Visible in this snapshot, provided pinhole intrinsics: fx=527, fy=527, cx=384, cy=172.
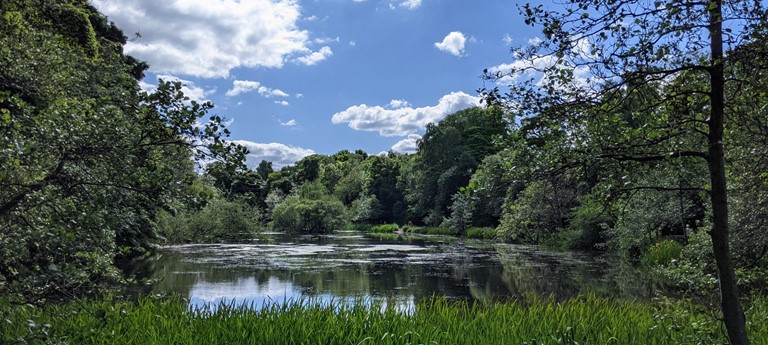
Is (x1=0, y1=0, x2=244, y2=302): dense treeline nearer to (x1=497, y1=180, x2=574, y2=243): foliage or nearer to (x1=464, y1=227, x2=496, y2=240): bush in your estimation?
(x1=497, y1=180, x2=574, y2=243): foliage

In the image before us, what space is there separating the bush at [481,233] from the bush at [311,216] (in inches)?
537

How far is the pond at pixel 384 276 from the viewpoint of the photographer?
12492 mm

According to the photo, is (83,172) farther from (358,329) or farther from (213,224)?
(213,224)

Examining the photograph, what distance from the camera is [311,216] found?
47188 mm

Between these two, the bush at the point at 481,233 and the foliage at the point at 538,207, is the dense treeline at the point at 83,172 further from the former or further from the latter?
the bush at the point at 481,233

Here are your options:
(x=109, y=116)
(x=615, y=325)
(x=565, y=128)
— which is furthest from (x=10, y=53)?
(x=615, y=325)

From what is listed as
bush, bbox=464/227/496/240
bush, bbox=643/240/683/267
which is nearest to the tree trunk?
bush, bbox=643/240/683/267

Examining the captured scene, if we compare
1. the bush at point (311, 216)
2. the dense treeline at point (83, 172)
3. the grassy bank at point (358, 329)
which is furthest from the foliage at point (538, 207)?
the bush at point (311, 216)

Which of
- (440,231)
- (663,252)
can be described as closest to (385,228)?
(440,231)

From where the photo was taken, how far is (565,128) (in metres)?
3.19

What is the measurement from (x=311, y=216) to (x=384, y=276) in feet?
106

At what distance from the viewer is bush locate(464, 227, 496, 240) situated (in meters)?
36.0

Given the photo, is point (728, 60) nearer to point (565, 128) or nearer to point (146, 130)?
point (565, 128)

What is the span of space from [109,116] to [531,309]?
502cm
